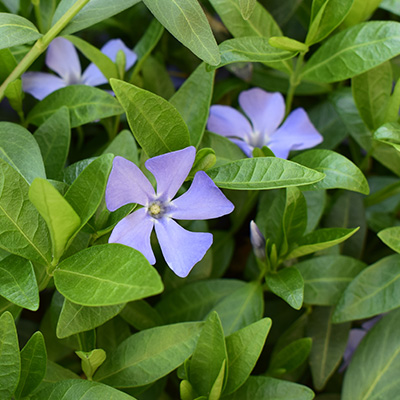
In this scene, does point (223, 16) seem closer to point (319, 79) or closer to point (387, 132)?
point (319, 79)

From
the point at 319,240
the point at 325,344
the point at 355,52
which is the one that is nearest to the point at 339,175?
the point at 319,240

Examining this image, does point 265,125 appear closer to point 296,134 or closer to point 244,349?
point 296,134

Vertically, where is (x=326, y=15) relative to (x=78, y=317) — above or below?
above

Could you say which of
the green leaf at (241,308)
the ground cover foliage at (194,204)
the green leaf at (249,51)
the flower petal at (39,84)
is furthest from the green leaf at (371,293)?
the flower petal at (39,84)

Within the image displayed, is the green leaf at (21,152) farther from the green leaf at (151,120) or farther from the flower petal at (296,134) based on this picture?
the flower petal at (296,134)

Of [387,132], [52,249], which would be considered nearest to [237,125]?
[387,132]
